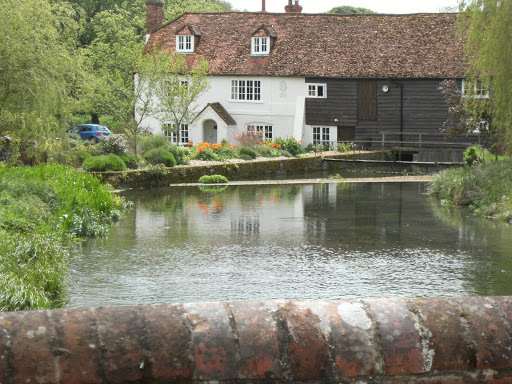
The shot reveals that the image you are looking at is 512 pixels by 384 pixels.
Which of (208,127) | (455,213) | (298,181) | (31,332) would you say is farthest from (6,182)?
(208,127)

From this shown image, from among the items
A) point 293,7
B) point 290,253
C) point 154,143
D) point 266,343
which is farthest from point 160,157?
point 266,343

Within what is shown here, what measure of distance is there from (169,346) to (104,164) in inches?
895

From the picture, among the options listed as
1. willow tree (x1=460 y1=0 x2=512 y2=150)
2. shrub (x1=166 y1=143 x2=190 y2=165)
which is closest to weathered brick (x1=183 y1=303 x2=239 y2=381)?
willow tree (x1=460 y1=0 x2=512 y2=150)

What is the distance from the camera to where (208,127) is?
45.1 metres

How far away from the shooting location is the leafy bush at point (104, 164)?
25422mm

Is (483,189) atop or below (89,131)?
below

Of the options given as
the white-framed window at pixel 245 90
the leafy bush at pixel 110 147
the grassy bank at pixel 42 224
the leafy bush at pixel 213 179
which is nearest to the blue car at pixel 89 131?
the white-framed window at pixel 245 90

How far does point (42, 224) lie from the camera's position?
42.9 feet

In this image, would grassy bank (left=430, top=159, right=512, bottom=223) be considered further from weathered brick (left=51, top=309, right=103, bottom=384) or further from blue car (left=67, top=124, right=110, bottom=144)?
blue car (left=67, top=124, right=110, bottom=144)

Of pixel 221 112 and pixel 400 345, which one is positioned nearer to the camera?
pixel 400 345

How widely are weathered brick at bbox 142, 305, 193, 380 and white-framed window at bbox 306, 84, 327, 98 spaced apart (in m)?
40.3

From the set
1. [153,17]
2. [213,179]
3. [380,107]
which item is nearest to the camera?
[213,179]

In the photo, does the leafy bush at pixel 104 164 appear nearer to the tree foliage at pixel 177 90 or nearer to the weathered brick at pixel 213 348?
the tree foliage at pixel 177 90

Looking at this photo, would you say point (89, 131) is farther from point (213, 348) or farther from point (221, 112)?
point (213, 348)
